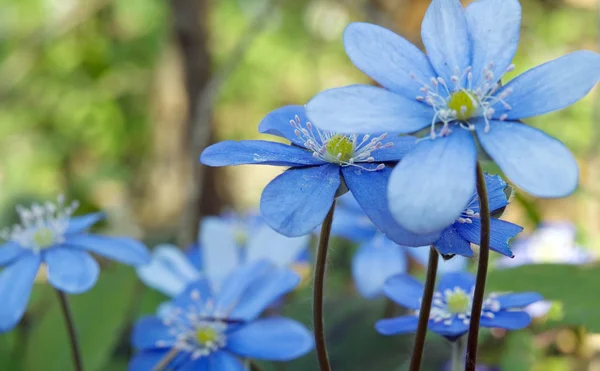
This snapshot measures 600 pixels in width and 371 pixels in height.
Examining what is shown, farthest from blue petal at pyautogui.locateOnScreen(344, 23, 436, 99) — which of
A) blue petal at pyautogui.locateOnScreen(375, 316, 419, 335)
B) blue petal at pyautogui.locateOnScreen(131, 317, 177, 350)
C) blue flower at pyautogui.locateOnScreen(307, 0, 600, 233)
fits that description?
blue petal at pyautogui.locateOnScreen(131, 317, 177, 350)

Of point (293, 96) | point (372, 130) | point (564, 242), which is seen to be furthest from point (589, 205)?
point (293, 96)

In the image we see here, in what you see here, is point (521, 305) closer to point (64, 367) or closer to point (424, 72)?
point (424, 72)

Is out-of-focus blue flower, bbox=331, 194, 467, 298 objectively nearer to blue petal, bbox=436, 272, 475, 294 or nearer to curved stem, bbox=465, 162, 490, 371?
blue petal, bbox=436, 272, 475, 294

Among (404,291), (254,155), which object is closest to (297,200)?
(254,155)

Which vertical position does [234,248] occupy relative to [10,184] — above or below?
below

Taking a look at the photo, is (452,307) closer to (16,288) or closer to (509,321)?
(509,321)
